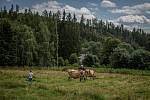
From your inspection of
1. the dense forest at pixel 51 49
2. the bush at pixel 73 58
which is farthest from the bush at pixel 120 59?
the bush at pixel 73 58

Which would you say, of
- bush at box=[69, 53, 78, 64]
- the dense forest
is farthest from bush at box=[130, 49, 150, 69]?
bush at box=[69, 53, 78, 64]

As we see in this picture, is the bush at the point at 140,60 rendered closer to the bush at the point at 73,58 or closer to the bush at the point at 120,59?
the bush at the point at 120,59

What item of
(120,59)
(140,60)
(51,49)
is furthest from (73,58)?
(140,60)

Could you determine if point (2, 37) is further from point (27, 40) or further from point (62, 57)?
point (62, 57)

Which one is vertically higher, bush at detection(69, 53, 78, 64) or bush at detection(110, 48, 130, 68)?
bush at detection(110, 48, 130, 68)

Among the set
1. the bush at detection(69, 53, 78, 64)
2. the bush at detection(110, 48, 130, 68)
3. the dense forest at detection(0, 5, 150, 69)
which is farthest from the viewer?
the bush at detection(69, 53, 78, 64)

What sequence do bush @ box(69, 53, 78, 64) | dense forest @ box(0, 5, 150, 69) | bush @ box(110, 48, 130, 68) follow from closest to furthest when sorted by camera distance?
dense forest @ box(0, 5, 150, 69) → bush @ box(110, 48, 130, 68) → bush @ box(69, 53, 78, 64)

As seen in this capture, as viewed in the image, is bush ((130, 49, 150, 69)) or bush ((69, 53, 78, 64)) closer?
bush ((130, 49, 150, 69))

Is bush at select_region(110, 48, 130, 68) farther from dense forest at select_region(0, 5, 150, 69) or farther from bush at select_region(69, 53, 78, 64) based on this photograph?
bush at select_region(69, 53, 78, 64)

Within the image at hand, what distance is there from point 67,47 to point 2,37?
145 ft

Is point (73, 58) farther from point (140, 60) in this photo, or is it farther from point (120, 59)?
point (140, 60)

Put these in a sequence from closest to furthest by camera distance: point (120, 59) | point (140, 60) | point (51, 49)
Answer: point (140, 60), point (120, 59), point (51, 49)

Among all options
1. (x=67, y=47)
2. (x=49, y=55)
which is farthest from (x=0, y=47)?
(x=67, y=47)

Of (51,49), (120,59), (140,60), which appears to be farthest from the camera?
(51,49)
